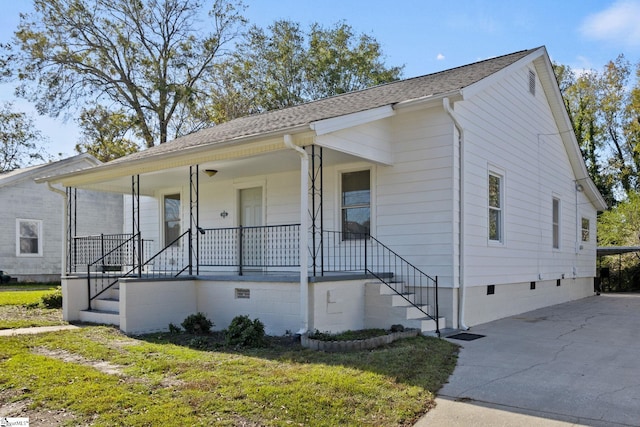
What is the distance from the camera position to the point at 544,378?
5719 millimetres

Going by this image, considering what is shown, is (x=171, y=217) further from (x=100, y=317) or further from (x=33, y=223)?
(x=33, y=223)

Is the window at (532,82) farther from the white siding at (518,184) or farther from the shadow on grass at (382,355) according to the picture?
the shadow on grass at (382,355)

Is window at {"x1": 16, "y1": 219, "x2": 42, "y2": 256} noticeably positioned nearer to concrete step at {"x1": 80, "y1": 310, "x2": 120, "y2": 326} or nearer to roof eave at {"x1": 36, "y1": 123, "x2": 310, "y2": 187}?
roof eave at {"x1": 36, "y1": 123, "x2": 310, "y2": 187}

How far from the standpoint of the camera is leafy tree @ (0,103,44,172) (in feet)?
114

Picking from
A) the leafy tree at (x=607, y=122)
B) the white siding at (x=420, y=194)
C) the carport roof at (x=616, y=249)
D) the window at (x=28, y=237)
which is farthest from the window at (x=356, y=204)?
the leafy tree at (x=607, y=122)

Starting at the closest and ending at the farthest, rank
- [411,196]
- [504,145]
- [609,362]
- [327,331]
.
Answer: [609,362]
[327,331]
[411,196]
[504,145]

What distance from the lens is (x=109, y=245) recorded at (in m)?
15.0

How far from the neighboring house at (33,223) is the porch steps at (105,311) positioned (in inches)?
390

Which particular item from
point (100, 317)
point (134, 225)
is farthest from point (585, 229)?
point (100, 317)

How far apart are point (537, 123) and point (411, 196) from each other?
5.83 meters

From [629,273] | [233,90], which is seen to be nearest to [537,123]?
[629,273]

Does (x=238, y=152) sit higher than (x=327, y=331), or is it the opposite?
(x=238, y=152)

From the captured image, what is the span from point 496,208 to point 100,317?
8.08 m

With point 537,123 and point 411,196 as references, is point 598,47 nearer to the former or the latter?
point 537,123
